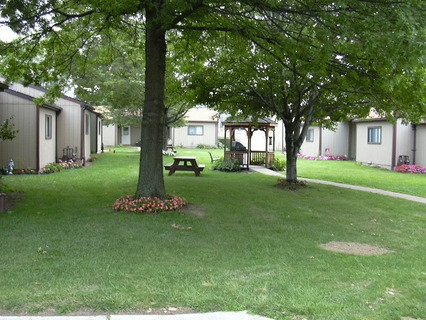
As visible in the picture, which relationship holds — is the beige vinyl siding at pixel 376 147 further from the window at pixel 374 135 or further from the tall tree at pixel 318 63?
the tall tree at pixel 318 63

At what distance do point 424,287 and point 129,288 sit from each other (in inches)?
135

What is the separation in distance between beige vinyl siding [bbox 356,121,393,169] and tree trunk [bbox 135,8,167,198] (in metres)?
17.7

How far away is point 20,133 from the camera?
682 inches

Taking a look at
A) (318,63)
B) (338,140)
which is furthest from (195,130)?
(318,63)

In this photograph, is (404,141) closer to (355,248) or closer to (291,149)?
(291,149)

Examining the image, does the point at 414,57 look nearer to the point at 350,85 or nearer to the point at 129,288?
the point at 350,85

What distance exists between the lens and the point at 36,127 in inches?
682

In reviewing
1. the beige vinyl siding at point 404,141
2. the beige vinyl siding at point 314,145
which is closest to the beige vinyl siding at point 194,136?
the beige vinyl siding at point 314,145

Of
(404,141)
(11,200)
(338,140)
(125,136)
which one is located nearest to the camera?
(11,200)

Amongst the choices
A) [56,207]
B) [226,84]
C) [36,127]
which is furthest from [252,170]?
[56,207]

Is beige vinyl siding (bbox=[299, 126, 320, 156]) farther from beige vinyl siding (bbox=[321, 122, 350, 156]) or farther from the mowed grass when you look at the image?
the mowed grass

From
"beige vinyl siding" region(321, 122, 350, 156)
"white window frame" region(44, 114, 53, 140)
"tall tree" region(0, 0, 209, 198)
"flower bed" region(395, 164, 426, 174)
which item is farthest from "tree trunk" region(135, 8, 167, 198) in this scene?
"beige vinyl siding" region(321, 122, 350, 156)

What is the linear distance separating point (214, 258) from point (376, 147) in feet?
72.9

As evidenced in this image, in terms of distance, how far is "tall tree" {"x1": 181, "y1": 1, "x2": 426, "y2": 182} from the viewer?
7430 mm
